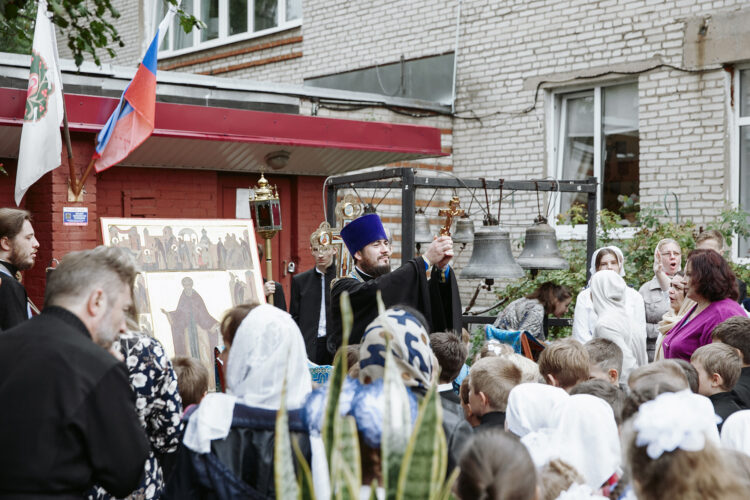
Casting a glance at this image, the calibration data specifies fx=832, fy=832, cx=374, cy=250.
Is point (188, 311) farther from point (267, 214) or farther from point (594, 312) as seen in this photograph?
point (594, 312)

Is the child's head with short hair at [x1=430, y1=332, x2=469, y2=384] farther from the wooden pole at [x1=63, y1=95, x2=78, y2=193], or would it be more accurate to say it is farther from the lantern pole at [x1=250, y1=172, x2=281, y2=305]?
the wooden pole at [x1=63, y1=95, x2=78, y2=193]

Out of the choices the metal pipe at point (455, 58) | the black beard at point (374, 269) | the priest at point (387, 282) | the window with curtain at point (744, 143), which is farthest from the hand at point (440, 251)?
the metal pipe at point (455, 58)

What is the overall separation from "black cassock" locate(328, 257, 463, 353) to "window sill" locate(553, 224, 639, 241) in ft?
15.4

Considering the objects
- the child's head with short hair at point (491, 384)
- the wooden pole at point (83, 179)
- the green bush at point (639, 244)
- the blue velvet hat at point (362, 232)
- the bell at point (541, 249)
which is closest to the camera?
the child's head with short hair at point (491, 384)

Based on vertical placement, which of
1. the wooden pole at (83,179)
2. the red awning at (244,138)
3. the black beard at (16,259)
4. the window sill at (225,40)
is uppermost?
the window sill at (225,40)

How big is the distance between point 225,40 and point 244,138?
221 inches

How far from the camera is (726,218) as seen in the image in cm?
820

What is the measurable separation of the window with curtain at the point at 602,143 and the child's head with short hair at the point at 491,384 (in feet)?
20.4

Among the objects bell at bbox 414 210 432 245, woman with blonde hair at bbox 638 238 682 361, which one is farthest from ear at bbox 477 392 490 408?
bell at bbox 414 210 432 245

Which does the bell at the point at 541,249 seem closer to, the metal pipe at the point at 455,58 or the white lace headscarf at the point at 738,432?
the white lace headscarf at the point at 738,432

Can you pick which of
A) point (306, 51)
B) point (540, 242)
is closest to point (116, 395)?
point (540, 242)

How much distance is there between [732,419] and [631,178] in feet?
22.5

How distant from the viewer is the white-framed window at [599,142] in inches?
384

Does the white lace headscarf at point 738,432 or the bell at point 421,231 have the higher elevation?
the bell at point 421,231
